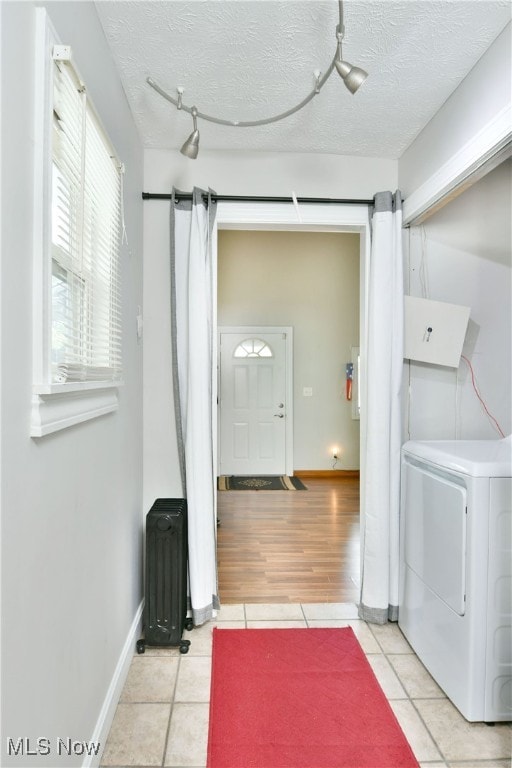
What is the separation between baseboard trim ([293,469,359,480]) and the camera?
6305 millimetres

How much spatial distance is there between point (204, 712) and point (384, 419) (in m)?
A: 1.59

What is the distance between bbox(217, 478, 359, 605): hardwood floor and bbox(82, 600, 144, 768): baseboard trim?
696 mm

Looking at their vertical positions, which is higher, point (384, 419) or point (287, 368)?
point (287, 368)

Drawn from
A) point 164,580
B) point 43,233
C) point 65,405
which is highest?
point 43,233

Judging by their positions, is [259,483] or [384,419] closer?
[384,419]

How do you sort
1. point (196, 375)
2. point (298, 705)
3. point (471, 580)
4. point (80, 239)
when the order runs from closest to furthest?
point (80, 239) → point (471, 580) → point (298, 705) → point (196, 375)

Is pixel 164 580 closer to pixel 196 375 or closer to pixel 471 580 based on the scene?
pixel 196 375

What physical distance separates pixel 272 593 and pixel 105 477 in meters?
1.61

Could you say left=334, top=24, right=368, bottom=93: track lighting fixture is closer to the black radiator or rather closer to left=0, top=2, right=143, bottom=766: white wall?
left=0, top=2, right=143, bottom=766: white wall

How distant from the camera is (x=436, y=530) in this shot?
2.12m

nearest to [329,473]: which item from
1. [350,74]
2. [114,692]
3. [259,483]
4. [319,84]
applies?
[259,483]

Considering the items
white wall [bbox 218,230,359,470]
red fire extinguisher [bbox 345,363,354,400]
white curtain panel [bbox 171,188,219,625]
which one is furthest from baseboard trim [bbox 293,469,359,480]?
white curtain panel [bbox 171,188,219,625]

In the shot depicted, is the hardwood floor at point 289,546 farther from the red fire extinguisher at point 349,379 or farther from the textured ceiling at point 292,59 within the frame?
the textured ceiling at point 292,59

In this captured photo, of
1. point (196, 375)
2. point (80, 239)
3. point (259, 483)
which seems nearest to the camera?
point (80, 239)
